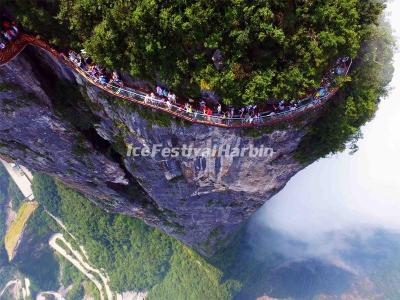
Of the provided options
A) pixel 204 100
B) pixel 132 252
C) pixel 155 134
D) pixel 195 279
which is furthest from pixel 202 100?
pixel 132 252

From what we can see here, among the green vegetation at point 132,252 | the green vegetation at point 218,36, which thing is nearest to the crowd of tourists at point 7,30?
the green vegetation at point 218,36

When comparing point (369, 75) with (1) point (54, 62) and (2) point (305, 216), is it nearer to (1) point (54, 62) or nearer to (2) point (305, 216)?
(1) point (54, 62)

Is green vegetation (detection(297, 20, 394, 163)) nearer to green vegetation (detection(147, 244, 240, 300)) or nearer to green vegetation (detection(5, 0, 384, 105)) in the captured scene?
green vegetation (detection(5, 0, 384, 105))

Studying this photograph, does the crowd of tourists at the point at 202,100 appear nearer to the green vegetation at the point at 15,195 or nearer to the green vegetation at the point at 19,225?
the green vegetation at the point at 19,225

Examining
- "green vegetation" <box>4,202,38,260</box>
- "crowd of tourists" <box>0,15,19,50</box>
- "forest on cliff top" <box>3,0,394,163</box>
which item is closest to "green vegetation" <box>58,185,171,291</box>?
"green vegetation" <box>4,202,38,260</box>

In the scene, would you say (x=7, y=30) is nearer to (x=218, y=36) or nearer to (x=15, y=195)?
(x=218, y=36)

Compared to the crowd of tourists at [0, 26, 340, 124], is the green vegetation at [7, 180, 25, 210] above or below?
above
